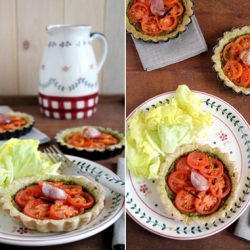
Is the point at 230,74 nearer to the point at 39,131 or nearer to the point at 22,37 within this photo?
the point at 39,131

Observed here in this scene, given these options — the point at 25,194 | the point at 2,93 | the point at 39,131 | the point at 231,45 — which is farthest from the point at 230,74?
the point at 2,93

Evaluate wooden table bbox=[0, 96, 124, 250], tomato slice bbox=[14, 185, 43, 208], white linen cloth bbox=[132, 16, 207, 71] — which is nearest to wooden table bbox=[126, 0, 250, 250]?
white linen cloth bbox=[132, 16, 207, 71]

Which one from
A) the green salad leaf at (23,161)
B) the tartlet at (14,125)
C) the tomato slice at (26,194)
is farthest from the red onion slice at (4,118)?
the tomato slice at (26,194)

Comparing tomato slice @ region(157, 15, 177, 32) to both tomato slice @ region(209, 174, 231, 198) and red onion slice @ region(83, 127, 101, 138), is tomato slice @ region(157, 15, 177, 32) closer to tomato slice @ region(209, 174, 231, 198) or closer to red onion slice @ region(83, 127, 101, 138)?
tomato slice @ region(209, 174, 231, 198)

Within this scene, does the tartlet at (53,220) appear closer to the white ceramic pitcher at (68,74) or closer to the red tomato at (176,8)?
the red tomato at (176,8)

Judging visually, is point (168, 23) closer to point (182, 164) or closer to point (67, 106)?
point (182, 164)

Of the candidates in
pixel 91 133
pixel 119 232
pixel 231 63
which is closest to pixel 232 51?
pixel 231 63
